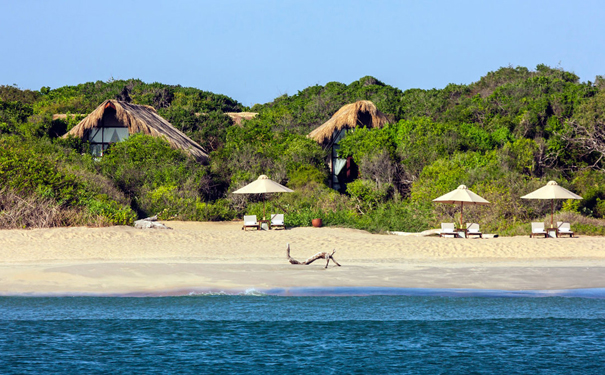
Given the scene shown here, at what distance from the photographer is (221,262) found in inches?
551

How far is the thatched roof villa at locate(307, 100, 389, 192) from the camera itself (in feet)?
92.6

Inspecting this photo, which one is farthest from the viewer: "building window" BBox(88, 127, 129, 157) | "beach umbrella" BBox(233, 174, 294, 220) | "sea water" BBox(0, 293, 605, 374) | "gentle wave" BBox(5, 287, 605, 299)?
"building window" BBox(88, 127, 129, 157)

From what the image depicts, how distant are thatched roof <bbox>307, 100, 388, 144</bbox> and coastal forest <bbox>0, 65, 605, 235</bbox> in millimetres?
1085

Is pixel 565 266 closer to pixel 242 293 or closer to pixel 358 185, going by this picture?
pixel 242 293

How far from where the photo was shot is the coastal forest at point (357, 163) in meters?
18.2

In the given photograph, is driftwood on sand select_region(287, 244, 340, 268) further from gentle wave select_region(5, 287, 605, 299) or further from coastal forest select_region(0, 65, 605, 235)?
coastal forest select_region(0, 65, 605, 235)

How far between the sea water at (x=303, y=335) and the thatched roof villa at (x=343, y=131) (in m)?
17.4

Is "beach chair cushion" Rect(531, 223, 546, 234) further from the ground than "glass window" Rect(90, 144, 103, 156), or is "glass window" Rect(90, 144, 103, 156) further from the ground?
"glass window" Rect(90, 144, 103, 156)

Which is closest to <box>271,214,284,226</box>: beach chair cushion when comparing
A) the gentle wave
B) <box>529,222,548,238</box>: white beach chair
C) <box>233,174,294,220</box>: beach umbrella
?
<box>233,174,294,220</box>: beach umbrella

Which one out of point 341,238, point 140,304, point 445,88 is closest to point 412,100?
point 445,88

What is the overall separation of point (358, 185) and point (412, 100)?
18537 millimetres

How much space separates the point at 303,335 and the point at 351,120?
1895 centimetres

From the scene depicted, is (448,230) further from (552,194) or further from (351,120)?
(351,120)

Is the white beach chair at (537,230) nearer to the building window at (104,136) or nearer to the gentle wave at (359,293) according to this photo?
the gentle wave at (359,293)
